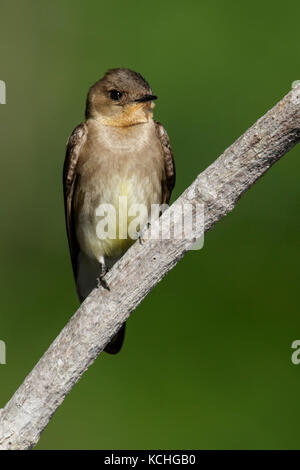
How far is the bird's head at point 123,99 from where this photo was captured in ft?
17.8

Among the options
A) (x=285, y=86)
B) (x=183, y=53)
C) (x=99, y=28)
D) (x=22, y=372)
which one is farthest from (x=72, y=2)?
(x=22, y=372)

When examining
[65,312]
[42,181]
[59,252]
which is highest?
[42,181]

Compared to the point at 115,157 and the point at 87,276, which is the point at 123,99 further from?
the point at 87,276

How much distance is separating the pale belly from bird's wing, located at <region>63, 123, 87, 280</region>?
143 millimetres

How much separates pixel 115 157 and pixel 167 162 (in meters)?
0.36

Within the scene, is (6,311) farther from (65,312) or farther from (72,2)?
(72,2)

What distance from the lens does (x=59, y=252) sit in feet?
23.2

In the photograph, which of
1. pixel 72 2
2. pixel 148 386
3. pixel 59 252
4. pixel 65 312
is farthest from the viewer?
pixel 72 2

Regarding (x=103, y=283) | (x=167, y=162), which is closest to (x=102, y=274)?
(x=103, y=283)

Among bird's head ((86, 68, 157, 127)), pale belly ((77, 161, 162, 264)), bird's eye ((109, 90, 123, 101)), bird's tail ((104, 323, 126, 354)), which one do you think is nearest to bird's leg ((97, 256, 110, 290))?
pale belly ((77, 161, 162, 264))

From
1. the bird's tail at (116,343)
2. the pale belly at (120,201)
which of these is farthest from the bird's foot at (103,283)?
the bird's tail at (116,343)

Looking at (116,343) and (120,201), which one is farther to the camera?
(116,343)

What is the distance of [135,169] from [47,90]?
6.69ft

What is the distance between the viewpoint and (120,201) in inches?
213
